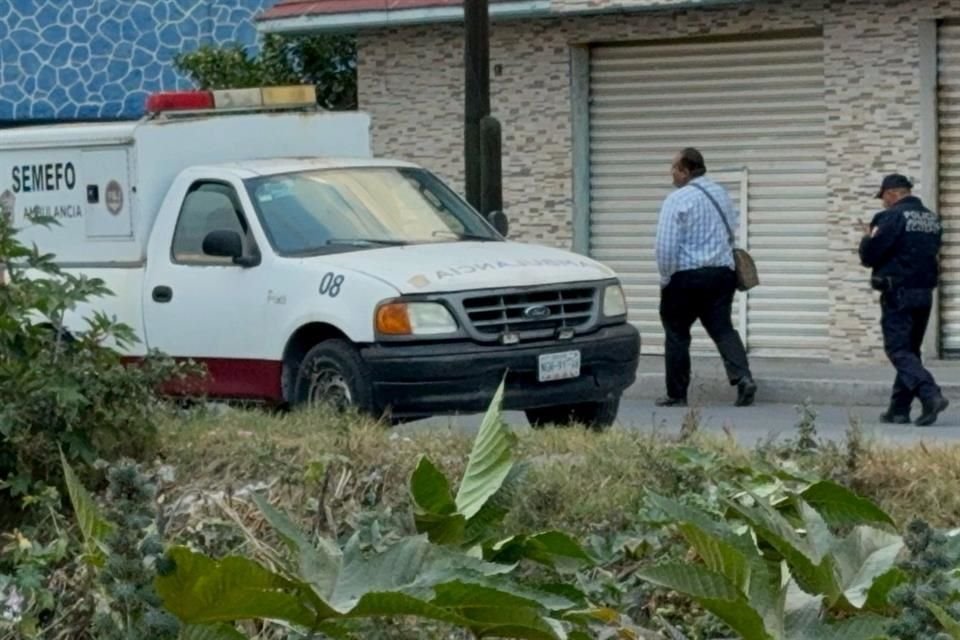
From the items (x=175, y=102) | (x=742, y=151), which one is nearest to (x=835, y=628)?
(x=175, y=102)

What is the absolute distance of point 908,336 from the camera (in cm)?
1398

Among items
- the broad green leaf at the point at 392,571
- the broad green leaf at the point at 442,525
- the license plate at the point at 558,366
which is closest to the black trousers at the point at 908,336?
the license plate at the point at 558,366

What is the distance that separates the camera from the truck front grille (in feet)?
36.3

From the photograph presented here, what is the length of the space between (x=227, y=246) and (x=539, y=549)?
24.6 feet

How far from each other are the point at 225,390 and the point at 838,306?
7984 mm

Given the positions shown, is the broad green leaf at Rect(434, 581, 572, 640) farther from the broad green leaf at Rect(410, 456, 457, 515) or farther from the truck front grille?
the truck front grille

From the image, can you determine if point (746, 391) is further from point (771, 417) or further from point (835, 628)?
point (835, 628)

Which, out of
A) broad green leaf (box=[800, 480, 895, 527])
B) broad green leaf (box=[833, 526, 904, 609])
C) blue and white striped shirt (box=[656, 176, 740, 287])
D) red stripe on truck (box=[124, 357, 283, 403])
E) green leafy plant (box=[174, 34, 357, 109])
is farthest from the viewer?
green leafy plant (box=[174, 34, 357, 109])

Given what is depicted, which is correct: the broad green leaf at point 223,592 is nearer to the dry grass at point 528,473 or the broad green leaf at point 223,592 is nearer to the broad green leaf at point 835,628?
the broad green leaf at point 835,628

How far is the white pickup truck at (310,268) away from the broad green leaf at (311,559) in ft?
21.0

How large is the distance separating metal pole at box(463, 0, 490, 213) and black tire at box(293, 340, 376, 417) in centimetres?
559

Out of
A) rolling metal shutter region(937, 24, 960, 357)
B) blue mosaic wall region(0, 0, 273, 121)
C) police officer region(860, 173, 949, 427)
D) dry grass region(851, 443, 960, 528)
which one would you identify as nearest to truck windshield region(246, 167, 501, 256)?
police officer region(860, 173, 949, 427)

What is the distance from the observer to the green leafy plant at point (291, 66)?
70.5 feet

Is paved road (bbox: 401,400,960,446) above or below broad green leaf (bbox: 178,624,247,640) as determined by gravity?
below
